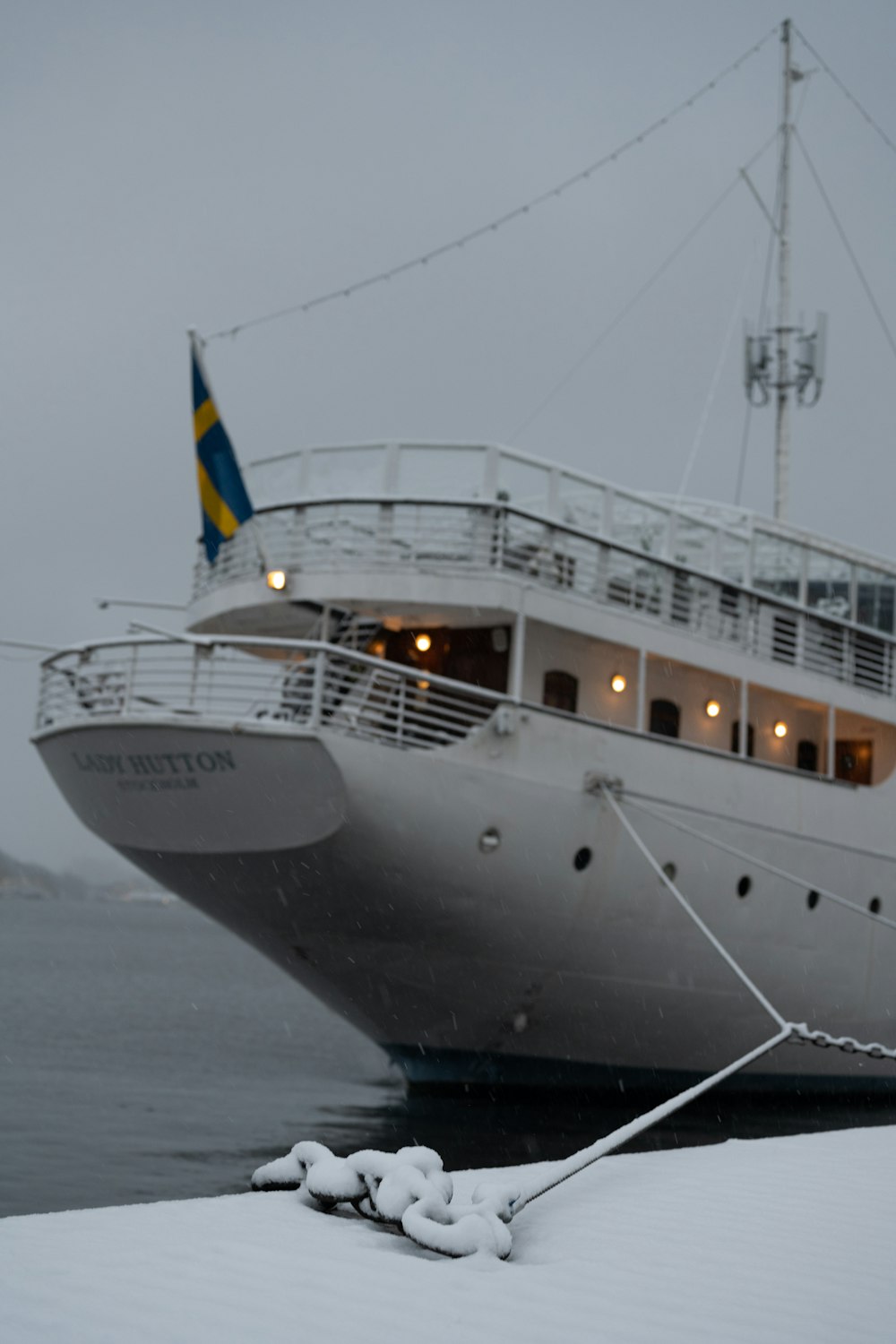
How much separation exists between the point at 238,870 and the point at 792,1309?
9.50 meters

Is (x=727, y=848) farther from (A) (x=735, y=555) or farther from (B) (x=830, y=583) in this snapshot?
(B) (x=830, y=583)

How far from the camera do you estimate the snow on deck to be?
17.1 feet

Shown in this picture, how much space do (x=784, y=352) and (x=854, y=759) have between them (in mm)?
7602

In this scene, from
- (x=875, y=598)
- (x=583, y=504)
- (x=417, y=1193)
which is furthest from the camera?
(x=875, y=598)

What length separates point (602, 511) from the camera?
57.2 ft

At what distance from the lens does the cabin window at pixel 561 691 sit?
17.1 metres

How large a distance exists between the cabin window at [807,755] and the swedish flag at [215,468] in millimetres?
8593

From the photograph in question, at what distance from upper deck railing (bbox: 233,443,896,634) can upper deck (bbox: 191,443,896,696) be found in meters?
0.02

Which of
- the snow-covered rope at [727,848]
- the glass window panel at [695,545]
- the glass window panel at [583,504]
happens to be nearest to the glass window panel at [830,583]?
the glass window panel at [695,545]

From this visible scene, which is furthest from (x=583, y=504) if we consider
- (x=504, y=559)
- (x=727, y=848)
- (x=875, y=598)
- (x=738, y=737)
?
(x=875, y=598)

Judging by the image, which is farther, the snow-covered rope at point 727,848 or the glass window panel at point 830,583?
the glass window panel at point 830,583

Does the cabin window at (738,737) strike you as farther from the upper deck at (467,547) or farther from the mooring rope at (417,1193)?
the mooring rope at (417,1193)

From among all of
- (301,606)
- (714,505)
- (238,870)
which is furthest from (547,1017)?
(714,505)

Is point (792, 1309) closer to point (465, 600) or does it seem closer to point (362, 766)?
point (362, 766)
